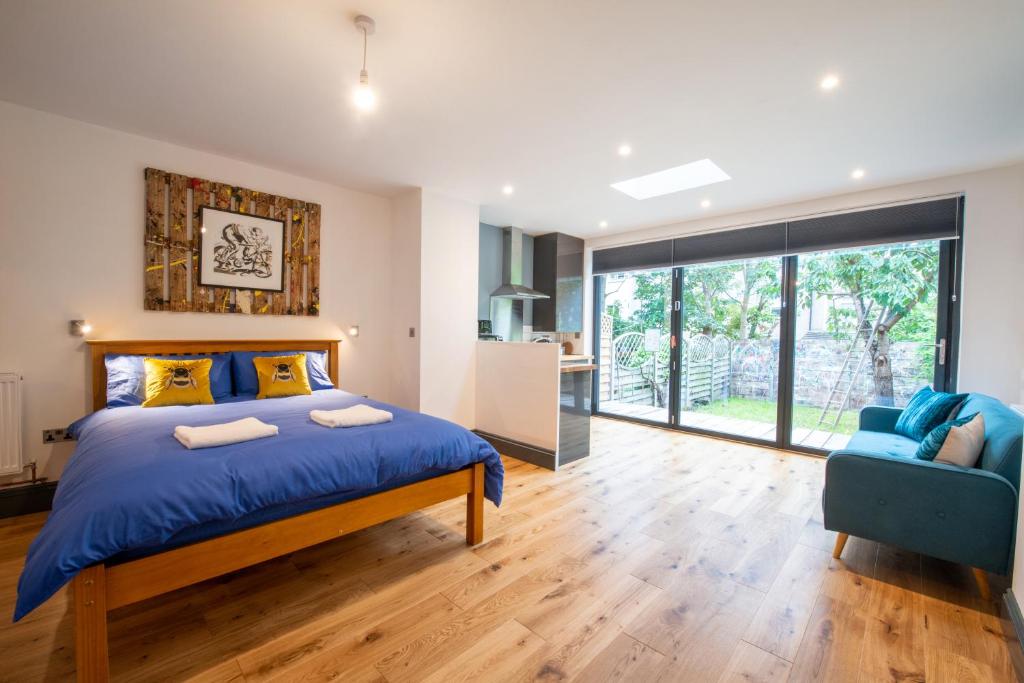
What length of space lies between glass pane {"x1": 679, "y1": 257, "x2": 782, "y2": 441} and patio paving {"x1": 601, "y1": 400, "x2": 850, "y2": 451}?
0.01 meters

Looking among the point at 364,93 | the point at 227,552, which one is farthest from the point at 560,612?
the point at 364,93

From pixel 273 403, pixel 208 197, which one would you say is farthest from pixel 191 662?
pixel 208 197

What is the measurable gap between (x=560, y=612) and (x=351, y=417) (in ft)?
4.75

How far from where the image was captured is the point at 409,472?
7.12 feet

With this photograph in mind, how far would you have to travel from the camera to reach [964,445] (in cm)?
211

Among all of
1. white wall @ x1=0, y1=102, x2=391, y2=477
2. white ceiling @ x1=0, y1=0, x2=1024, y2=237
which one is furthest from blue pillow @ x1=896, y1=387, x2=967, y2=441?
white wall @ x1=0, y1=102, x2=391, y2=477

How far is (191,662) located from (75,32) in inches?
113

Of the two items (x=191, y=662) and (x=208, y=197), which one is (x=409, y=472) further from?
(x=208, y=197)

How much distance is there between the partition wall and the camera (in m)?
3.73

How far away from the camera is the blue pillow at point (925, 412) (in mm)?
2744

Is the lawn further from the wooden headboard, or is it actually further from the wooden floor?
the wooden headboard

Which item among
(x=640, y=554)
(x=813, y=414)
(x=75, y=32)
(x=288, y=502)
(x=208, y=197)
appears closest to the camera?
(x=288, y=502)

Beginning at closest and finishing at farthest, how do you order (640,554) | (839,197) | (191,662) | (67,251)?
(191,662)
(640,554)
(67,251)
(839,197)

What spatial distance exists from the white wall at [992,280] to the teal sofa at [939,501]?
1.29 m
